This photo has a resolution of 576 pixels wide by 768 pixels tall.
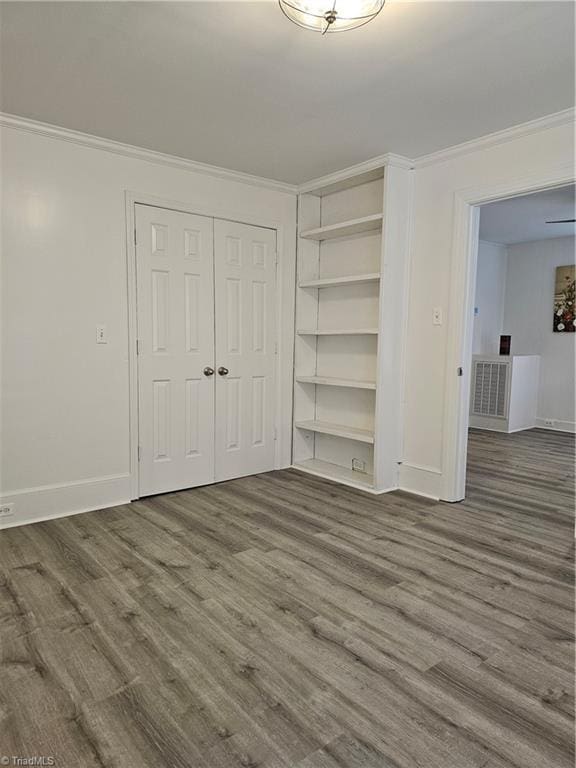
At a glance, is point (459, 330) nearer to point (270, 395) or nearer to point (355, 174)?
point (355, 174)

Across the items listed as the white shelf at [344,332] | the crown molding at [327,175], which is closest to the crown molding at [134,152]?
the crown molding at [327,175]

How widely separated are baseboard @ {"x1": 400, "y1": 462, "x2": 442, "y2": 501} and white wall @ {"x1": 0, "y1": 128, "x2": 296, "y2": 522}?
82.6 inches

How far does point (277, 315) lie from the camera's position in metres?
4.36

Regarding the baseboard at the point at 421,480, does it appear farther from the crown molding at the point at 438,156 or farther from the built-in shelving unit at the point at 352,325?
the crown molding at the point at 438,156

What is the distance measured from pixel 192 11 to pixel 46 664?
2.55m

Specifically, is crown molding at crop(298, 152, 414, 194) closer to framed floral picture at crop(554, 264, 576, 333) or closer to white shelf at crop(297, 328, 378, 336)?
white shelf at crop(297, 328, 378, 336)

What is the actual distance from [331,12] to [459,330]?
7.19 feet

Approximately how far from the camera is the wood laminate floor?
1480mm

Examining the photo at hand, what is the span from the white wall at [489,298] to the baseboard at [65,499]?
5.30 meters

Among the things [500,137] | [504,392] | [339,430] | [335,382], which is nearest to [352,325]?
[335,382]

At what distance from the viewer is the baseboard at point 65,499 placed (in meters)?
3.14

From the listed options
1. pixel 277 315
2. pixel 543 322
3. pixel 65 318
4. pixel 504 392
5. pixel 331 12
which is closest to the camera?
pixel 331 12

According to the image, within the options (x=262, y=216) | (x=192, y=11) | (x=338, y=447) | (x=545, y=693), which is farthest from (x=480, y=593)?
(x=262, y=216)

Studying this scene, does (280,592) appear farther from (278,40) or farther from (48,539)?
(278,40)
